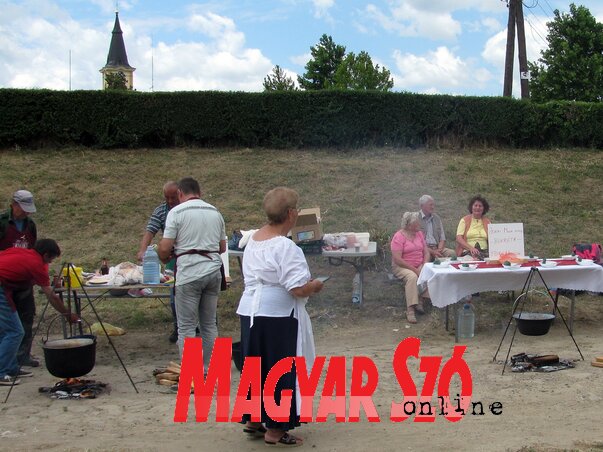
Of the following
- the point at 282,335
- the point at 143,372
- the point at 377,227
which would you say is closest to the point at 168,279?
the point at 143,372

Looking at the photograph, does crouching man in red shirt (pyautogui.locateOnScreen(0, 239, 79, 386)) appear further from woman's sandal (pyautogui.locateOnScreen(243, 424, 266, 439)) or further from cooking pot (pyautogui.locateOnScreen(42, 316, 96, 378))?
woman's sandal (pyautogui.locateOnScreen(243, 424, 266, 439))

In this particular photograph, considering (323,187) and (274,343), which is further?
(323,187)

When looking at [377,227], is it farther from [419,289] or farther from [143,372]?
[143,372]

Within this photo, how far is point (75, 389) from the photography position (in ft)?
18.6

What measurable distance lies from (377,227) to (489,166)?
416 cm

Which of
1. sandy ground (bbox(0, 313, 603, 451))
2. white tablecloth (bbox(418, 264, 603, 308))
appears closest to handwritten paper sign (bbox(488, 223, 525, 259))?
white tablecloth (bbox(418, 264, 603, 308))

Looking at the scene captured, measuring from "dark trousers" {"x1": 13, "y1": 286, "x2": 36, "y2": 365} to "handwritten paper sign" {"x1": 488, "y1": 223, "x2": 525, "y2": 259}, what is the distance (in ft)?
15.6

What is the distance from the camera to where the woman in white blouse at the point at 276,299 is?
4090 millimetres

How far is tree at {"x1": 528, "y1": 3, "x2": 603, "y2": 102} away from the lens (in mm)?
26484

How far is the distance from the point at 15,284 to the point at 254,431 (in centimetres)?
265

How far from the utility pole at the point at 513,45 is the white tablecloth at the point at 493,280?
11.7m

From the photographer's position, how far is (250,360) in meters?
4.17

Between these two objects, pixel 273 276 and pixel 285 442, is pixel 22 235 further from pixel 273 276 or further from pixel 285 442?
pixel 285 442

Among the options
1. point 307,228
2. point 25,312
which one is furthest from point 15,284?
point 307,228
